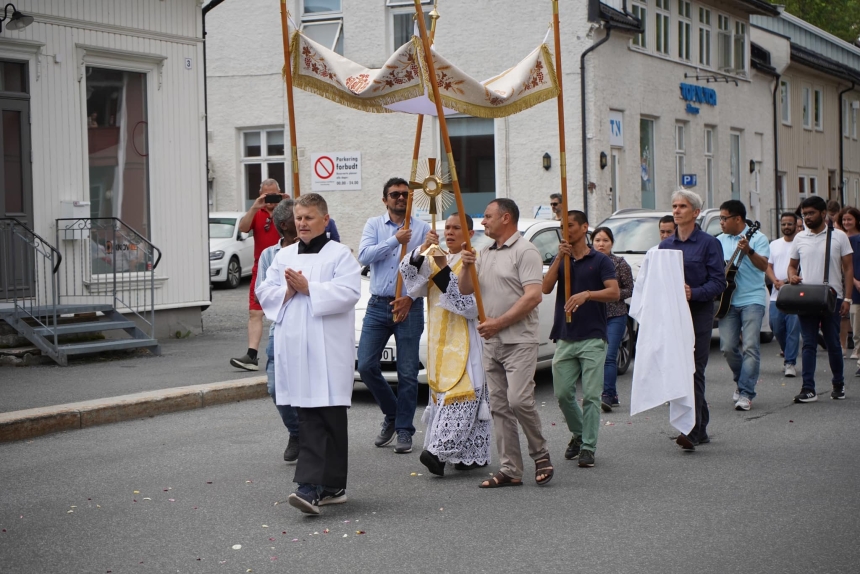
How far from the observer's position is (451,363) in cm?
778

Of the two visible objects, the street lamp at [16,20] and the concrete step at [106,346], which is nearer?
the concrete step at [106,346]

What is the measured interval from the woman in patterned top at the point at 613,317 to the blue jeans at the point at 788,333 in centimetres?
203

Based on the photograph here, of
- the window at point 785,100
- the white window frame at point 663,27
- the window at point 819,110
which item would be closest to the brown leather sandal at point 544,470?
the white window frame at point 663,27

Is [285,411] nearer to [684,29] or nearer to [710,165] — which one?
[684,29]

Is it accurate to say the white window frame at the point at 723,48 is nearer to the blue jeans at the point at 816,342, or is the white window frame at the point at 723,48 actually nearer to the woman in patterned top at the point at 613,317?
the blue jeans at the point at 816,342

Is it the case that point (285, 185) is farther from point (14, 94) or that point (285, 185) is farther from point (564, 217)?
point (564, 217)

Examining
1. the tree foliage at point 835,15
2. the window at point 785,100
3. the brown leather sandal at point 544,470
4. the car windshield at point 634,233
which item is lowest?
the brown leather sandal at point 544,470

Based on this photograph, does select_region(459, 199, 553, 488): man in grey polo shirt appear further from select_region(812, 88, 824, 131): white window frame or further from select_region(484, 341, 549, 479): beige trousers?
select_region(812, 88, 824, 131): white window frame

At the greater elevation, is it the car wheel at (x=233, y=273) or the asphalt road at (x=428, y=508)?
the car wheel at (x=233, y=273)

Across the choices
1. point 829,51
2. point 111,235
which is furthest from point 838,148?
point 111,235

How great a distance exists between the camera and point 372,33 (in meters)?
27.1

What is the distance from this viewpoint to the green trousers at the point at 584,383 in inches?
316

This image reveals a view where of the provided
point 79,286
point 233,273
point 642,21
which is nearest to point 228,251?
point 233,273

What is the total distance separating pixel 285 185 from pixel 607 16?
8.67 m
